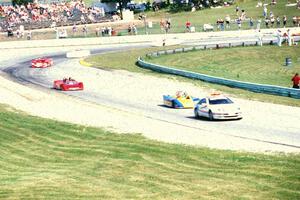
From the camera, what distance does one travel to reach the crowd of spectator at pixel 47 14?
94125mm

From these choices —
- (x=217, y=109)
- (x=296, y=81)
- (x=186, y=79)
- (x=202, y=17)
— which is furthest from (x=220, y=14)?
(x=217, y=109)

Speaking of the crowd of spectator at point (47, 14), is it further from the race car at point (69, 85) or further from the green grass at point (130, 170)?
the green grass at point (130, 170)

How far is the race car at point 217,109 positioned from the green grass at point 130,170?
15.6 ft

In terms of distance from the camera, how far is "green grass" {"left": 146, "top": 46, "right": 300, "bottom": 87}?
51312 millimetres

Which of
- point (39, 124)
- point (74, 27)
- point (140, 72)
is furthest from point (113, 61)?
point (39, 124)

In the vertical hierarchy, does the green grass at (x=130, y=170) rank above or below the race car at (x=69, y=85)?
above

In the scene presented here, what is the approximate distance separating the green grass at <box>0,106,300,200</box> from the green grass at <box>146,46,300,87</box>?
2142cm

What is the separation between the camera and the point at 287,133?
93.6 ft

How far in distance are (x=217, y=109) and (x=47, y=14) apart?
2646 inches

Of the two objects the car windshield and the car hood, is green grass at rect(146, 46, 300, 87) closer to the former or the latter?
the car windshield

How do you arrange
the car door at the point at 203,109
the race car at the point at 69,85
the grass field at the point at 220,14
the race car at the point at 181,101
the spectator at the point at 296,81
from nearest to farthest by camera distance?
the car door at the point at 203,109 → the race car at the point at 181,101 → the spectator at the point at 296,81 → the race car at the point at 69,85 → the grass field at the point at 220,14

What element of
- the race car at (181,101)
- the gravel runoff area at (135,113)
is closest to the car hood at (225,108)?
the gravel runoff area at (135,113)

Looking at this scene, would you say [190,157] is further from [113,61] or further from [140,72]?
[113,61]

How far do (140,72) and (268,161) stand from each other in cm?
3390
